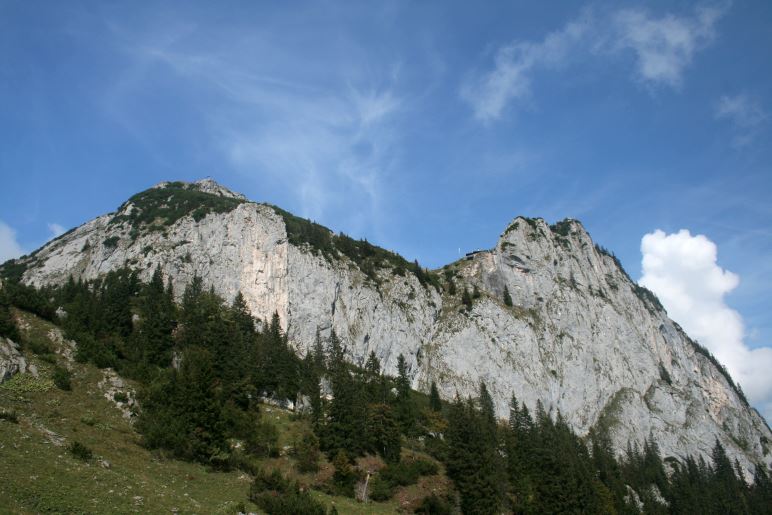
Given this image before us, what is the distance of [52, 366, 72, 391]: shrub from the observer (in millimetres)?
48688

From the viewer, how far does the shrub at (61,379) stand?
A: 160 ft

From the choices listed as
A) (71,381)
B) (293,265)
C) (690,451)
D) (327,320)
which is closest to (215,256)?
(293,265)

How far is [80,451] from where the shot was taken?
35.9m

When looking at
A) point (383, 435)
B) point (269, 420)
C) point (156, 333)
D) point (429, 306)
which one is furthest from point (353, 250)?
point (269, 420)

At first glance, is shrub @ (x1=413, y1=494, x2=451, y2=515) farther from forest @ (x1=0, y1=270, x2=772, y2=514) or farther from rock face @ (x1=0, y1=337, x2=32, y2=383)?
rock face @ (x1=0, y1=337, x2=32, y2=383)

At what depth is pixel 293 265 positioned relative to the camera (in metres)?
144

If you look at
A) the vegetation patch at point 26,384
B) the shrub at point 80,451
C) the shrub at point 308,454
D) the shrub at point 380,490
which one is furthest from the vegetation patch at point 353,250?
the shrub at point 80,451

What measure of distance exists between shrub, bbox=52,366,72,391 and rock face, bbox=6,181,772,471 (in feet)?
273

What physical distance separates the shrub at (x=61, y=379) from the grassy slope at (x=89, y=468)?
64cm

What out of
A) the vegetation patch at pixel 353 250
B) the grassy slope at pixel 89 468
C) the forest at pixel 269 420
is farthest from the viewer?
the vegetation patch at pixel 353 250

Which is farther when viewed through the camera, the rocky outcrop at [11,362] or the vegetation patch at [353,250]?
the vegetation patch at [353,250]

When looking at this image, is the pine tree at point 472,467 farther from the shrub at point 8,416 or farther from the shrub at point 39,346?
the shrub at point 39,346

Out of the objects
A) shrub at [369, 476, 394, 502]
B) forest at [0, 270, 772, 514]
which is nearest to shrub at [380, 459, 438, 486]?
forest at [0, 270, 772, 514]

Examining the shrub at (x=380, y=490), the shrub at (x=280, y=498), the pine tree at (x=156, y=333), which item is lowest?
the shrub at (x=280, y=498)
